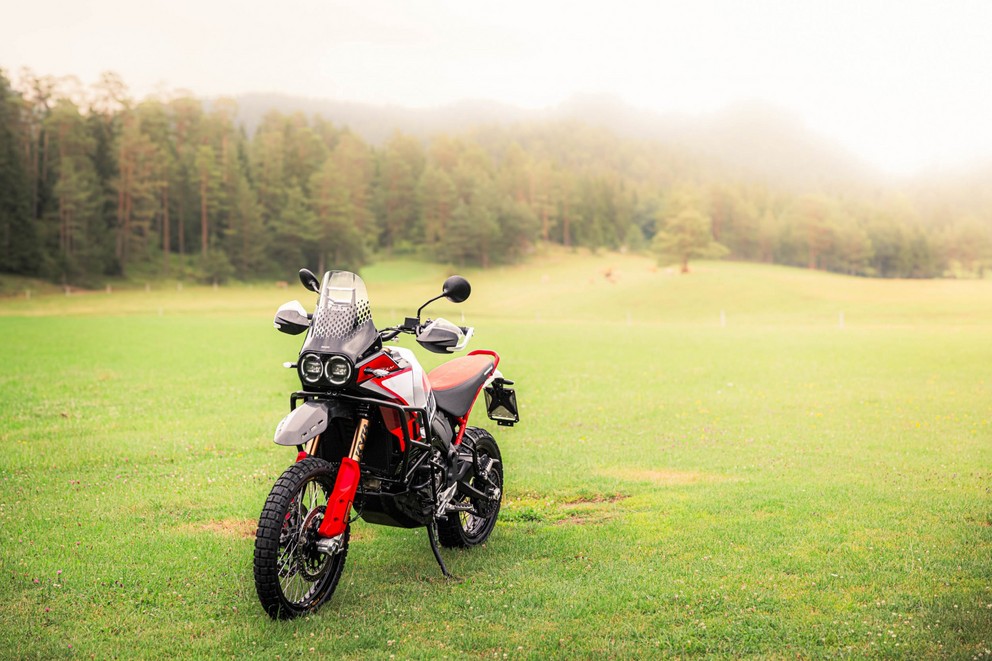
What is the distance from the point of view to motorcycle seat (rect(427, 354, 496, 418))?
23.7ft

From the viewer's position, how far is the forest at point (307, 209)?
9162cm

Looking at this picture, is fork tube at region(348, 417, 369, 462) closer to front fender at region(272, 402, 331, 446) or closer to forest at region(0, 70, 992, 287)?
front fender at region(272, 402, 331, 446)

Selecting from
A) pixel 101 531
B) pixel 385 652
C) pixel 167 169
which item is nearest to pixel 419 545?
pixel 385 652

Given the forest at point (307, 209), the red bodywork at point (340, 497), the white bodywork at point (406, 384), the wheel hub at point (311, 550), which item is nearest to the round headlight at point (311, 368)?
the white bodywork at point (406, 384)

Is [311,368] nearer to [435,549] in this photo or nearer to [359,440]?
[359,440]

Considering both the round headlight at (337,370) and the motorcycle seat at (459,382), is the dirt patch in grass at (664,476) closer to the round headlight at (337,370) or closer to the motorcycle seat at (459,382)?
the motorcycle seat at (459,382)

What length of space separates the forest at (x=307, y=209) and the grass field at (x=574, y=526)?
75.7 metres

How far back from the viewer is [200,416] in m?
15.7

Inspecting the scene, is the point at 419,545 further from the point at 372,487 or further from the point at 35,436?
the point at 35,436

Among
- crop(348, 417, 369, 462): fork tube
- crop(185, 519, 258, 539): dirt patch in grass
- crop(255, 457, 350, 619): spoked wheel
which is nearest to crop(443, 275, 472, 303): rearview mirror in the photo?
crop(348, 417, 369, 462): fork tube

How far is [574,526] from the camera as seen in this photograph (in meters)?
8.38

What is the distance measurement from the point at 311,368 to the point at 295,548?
128 centimetres


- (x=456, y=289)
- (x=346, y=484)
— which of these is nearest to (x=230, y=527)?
(x=346, y=484)

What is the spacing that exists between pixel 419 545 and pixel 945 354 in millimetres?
27421
